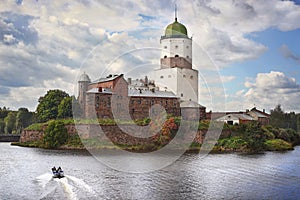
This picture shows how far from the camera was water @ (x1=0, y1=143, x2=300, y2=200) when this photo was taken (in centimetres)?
2048

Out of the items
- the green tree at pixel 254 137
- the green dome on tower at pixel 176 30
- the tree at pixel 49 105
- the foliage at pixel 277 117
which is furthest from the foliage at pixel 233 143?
the foliage at pixel 277 117

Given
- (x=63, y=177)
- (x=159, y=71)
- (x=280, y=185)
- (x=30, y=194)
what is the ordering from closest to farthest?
(x=30, y=194), (x=280, y=185), (x=63, y=177), (x=159, y=71)

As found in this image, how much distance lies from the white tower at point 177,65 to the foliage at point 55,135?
17495mm

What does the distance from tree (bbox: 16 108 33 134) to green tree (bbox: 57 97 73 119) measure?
85.5ft

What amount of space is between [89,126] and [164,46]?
21.8 m

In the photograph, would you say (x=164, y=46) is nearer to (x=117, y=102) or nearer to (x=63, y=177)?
(x=117, y=102)

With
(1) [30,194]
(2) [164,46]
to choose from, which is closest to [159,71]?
(2) [164,46]

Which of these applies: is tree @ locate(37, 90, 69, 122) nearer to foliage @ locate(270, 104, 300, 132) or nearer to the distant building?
the distant building

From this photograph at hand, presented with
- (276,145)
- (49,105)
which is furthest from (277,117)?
(49,105)

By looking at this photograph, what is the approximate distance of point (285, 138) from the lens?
5266 cm

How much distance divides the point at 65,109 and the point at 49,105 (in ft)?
14.1

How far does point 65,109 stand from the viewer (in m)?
54.0

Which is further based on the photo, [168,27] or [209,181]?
[168,27]

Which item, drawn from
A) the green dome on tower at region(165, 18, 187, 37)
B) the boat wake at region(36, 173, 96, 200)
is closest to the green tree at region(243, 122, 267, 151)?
the green dome on tower at region(165, 18, 187, 37)
